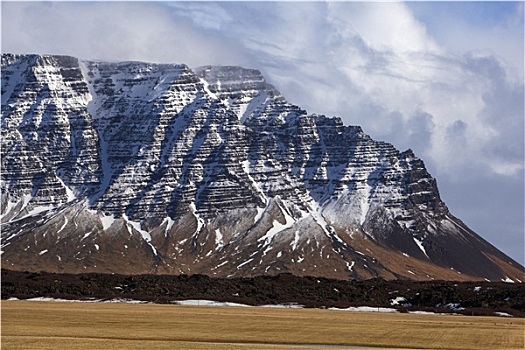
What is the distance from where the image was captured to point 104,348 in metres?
106

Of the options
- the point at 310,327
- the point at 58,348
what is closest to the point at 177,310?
the point at 310,327

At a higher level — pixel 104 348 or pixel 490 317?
pixel 490 317

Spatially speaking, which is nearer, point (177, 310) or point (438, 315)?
point (177, 310)

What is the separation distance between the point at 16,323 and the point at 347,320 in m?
50.8

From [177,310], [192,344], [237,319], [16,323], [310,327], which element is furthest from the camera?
[177,310]

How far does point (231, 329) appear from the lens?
459ft

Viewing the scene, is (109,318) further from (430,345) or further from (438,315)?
(438,315)

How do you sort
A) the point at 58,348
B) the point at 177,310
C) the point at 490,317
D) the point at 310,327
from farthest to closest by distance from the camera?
1. the point at 490,317
2. the point at 177,310
3. the point at 310,327
4. the point at 58,348

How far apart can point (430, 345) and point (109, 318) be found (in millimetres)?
48055

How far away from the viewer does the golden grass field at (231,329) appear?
116562 millimetres

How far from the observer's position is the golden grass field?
117 meters

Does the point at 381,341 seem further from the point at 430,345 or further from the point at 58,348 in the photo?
the point at 58,348

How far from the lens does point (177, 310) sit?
181500 millimetres

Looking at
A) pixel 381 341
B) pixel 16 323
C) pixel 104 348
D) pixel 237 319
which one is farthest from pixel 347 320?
pixel 104 348
